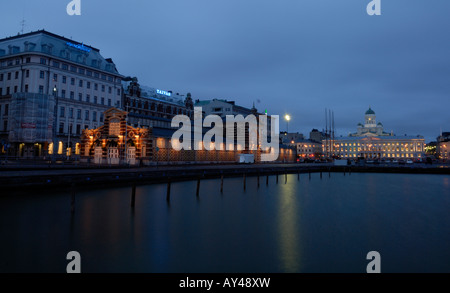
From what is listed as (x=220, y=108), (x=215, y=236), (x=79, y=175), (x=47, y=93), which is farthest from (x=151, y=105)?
(x=215, y=236)

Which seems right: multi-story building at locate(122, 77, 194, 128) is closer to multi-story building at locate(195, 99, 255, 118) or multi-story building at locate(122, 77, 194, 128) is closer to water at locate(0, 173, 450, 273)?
multi-story building at locate(195, 99, 255, 118)

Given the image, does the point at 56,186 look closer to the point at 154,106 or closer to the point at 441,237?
the point at 441,237

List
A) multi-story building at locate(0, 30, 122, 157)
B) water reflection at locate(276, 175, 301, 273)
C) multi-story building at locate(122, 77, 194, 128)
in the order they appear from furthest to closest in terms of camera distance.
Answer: multi-story building at locate(122, 77, 194, 128), multi-story building at locate(0, 30, 122, 157), water reflection at locate(276, 175, 301, 273)

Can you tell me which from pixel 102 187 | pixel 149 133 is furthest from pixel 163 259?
pixel 149 133

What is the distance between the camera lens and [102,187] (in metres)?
38.1

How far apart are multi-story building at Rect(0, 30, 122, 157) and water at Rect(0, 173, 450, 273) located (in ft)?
161

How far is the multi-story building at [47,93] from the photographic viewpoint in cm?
6944

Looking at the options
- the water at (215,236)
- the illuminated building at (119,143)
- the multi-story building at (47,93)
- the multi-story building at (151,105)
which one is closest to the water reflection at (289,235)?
the water at (215,236)

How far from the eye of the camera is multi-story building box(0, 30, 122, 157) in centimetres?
6944

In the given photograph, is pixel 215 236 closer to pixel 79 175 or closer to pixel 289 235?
pixel 289 235

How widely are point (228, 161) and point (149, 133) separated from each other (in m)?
32.6

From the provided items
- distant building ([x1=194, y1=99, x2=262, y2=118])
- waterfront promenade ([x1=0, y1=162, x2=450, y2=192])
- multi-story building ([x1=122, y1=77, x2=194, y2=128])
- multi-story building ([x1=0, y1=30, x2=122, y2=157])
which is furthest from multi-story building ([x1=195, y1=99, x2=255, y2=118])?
waterfront promenade ([x1=0, y1=162, x2=450, y2=192])

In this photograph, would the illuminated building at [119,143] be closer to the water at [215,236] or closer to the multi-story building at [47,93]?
the multi-story building at [47,93]

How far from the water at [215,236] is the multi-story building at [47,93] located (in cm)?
4908
